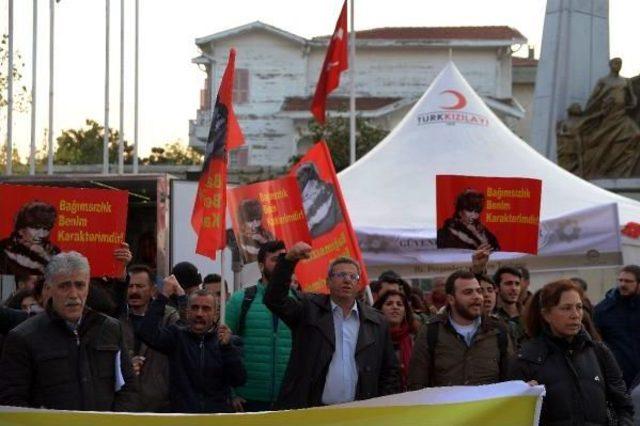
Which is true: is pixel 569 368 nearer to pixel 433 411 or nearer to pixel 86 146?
pixel 433 411

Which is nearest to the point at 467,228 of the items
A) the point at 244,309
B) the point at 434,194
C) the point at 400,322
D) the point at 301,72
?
the point at 400,322

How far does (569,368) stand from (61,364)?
243 centimetres

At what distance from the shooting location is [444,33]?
84188 mm

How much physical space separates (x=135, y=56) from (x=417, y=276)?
14.5 m

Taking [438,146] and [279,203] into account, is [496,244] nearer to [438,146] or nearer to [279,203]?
[279,203]

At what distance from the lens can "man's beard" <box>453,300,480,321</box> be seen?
8.93 metres

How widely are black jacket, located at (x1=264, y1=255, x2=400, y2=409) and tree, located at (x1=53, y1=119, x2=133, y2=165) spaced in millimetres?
65714

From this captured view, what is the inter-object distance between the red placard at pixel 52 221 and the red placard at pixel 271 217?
94.9 inches

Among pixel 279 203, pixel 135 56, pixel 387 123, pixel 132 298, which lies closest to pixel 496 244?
pixel 279 203

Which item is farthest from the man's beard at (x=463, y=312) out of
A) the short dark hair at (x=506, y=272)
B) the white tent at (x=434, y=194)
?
the white tent at (x=434, y=194)

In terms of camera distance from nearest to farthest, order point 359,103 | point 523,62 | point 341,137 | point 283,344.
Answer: point 283,344
point 341,137
point 359,103
point 523,62

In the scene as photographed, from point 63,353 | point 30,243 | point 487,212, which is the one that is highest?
point 487,212

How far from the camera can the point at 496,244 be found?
12633 mm

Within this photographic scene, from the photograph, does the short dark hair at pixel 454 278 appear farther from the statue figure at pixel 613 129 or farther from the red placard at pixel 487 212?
the statue figure at pixel 613 129
